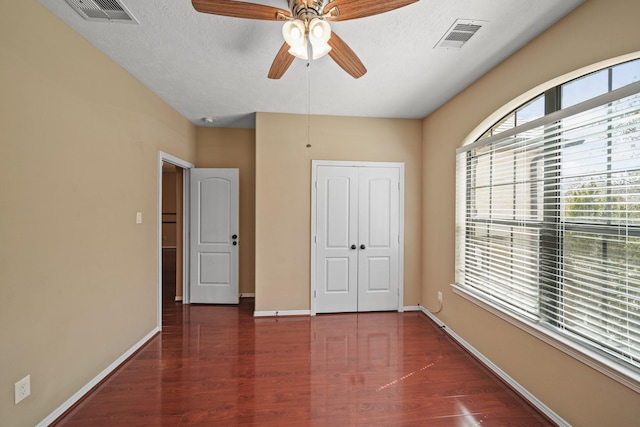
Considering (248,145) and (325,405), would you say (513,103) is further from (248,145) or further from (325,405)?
(248,145)

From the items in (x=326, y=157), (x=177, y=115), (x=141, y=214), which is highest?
(x=177, y=115)

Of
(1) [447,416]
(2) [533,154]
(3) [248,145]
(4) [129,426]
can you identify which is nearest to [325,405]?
(1) [447,416]

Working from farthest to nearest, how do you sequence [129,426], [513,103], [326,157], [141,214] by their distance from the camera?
[326,157]
[141,214]
[513,103]
[129,426]

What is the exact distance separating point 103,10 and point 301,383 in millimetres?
2988

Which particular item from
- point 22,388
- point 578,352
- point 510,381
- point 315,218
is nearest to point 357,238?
point 315,218

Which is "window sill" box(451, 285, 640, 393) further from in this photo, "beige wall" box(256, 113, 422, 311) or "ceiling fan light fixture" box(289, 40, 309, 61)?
"ceiling fan light fixture" box(289, 40, 309, 61)

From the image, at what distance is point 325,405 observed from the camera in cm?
191

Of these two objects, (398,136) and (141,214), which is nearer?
(141,214)

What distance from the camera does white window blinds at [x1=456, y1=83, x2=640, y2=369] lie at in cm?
143

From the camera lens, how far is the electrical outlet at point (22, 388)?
1.52 meters

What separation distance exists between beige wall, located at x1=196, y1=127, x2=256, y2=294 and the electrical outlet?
2625mm

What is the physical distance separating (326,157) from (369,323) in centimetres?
219

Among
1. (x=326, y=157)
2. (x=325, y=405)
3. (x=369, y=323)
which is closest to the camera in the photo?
(x=325, y=405)

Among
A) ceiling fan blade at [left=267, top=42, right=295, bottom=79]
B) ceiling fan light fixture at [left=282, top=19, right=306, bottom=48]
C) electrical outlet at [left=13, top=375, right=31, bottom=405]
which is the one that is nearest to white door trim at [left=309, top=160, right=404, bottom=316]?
ceiling fan blade at [left=267, top=42, right=295, bottom=79]
